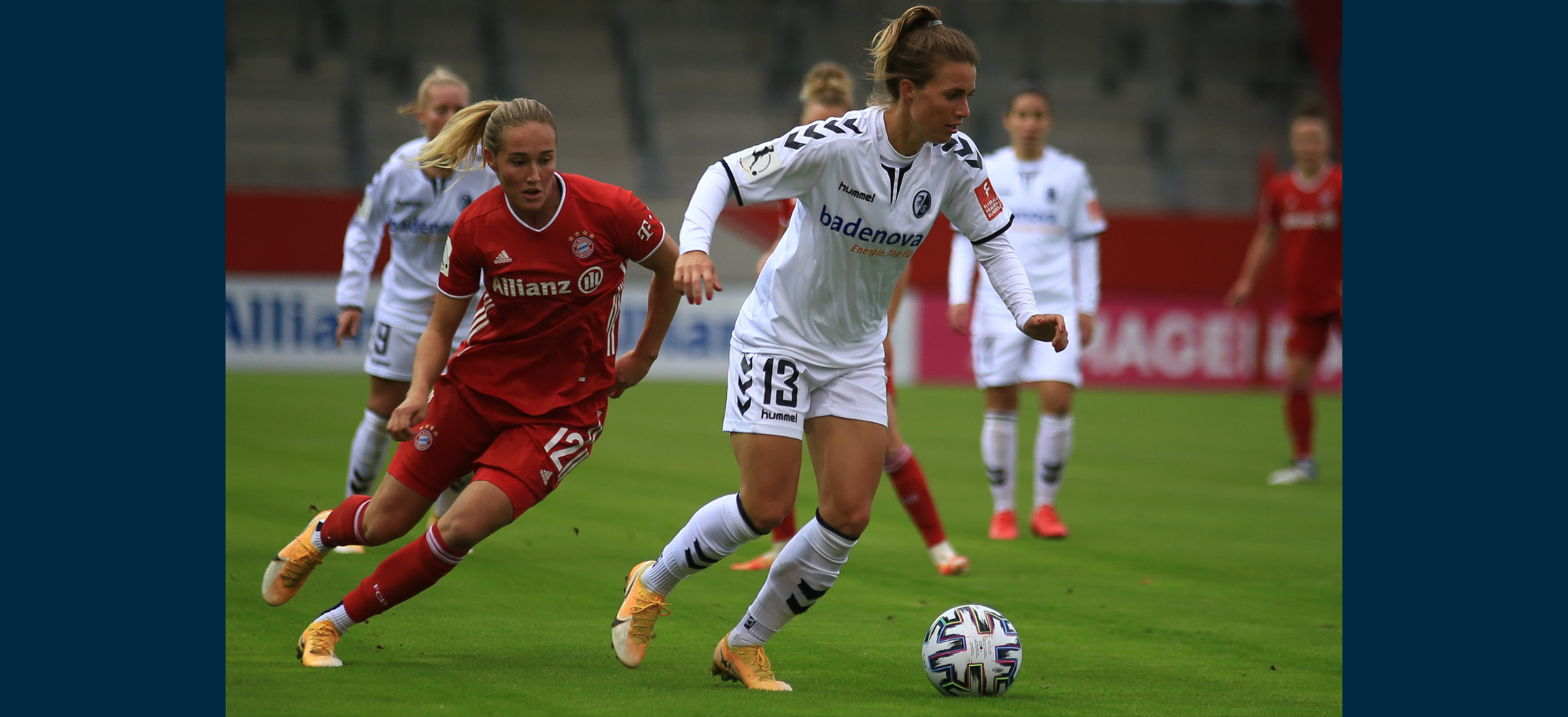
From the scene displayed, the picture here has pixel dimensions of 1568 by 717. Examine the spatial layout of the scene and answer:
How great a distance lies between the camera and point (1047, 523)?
28.1 feet

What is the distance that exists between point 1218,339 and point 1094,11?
904 centimetres

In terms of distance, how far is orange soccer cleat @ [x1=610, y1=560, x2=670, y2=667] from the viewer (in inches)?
192

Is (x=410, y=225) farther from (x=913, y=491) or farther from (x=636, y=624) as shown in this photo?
(x=636, y=624)

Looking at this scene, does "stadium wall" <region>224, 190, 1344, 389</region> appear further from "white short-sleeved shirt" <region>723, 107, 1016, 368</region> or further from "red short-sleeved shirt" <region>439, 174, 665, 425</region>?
"white short-sleeved shirt" <region>723, 107, 1016, 368</region>

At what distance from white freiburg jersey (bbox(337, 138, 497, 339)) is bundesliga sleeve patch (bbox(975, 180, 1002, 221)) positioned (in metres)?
2.82

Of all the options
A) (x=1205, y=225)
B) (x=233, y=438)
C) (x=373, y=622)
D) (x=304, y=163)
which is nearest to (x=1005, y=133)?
(x=1205, y=225)

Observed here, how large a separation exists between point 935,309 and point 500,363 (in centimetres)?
1528

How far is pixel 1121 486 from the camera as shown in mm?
11016

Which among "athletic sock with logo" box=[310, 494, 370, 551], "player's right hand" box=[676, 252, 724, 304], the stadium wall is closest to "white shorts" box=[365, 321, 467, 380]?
"athletic sock with logo" box=[310, 494, 370, 551]

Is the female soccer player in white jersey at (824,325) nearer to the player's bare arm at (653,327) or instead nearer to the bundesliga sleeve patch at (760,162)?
the bundesliga sleeve patch at (760,162)

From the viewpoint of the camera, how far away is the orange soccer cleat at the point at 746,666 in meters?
4.79

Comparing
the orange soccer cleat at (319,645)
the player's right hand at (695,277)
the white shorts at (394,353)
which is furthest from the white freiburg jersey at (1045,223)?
the orange soccer cleat at (319,645)

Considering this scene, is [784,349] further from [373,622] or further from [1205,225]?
[1205,225]

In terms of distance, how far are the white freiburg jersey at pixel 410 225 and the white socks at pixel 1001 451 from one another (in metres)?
2.94
